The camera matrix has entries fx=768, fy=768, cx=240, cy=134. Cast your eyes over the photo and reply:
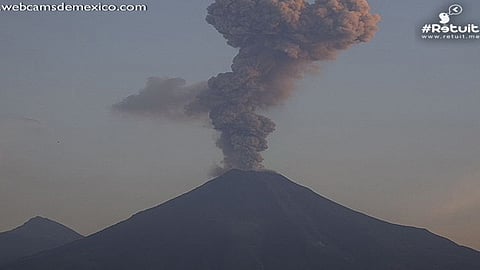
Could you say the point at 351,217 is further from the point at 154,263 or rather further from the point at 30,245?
the point at 30,245

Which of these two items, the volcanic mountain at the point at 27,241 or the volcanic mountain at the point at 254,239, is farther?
the volcanic mountain at the point at 27,241

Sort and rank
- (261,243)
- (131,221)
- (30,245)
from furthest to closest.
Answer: (30,245) < (131,221) < (261,243)

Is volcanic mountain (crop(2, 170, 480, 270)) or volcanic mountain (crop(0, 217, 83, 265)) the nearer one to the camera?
volcanic mountain (crop(2, 170, 480, 270))

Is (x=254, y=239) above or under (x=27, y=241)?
under

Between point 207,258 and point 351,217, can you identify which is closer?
point 207,258

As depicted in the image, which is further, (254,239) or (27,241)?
(27,241)

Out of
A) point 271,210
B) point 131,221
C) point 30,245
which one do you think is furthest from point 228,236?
point 30,245

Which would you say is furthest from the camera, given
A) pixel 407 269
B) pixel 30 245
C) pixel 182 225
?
pixel 30 245

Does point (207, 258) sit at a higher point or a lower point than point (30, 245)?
lower
